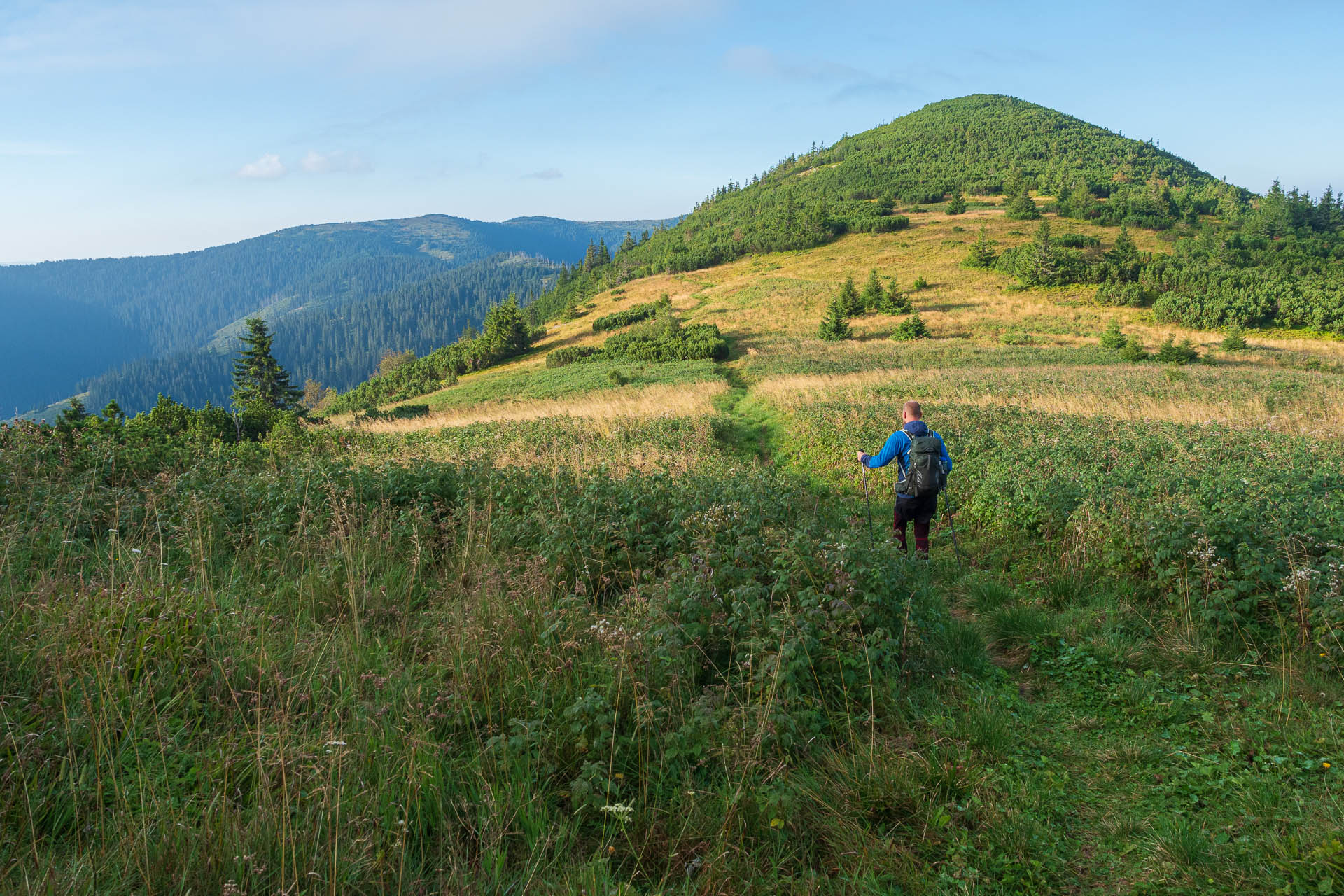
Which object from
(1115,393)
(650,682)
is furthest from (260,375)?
(650,682)

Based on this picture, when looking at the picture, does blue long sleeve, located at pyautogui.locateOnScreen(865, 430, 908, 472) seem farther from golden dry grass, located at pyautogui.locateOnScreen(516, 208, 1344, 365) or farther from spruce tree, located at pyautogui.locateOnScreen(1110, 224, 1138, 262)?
spruce tree, located at pyautogui.locateOnScreen(1110, 224, 1138, 262)

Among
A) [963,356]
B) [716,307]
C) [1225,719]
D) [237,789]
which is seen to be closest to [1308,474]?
[1225,719]

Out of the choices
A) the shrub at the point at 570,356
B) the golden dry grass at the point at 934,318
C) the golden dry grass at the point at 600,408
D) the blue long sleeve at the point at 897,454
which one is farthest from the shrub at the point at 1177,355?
the shrub at the point at 570,356

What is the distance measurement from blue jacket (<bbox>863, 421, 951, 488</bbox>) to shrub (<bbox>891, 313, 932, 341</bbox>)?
36096 millimetres

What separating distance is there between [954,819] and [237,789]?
334 centimetres

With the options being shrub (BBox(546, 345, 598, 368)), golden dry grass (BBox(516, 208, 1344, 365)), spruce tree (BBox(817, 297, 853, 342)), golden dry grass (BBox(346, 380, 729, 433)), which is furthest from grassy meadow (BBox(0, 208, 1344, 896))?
shrub (BBox(546, 345, 598, 368))

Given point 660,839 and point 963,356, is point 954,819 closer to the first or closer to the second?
point 660,839

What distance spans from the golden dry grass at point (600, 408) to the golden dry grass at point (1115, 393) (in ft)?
7.86

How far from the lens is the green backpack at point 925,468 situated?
727 centimetres

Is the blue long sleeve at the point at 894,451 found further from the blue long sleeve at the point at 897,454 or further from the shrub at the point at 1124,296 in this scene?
the shrub at the point at 1124,296

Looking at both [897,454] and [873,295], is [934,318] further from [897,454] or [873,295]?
[897,454]

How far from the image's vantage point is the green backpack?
23.9ft

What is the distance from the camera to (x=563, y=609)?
4.18 metres

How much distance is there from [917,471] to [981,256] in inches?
2348
